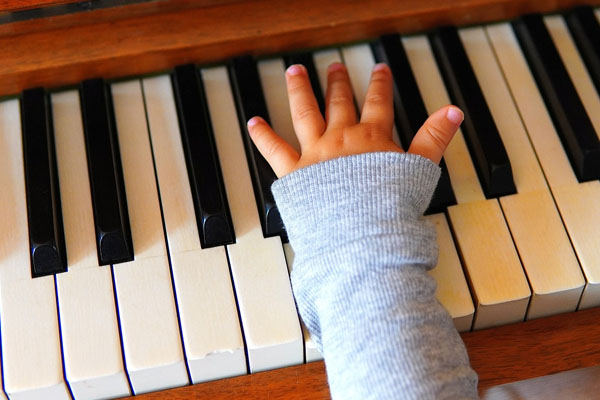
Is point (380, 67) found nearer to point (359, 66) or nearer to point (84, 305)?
point (359, 66)

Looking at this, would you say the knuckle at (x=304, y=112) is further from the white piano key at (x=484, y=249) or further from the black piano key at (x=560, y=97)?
the black piano key at (x=560, y=97)

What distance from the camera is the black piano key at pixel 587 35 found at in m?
1.17

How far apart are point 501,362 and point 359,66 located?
1.69 feet

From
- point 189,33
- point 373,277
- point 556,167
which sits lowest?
point 373,277

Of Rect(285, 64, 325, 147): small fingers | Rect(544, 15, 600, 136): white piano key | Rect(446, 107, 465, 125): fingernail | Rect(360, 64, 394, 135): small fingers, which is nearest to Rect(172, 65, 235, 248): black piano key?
Rect(285, 64, 325, 147): small fingers

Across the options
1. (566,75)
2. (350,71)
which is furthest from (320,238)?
(566,75)

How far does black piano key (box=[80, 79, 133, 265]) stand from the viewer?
0.99 m

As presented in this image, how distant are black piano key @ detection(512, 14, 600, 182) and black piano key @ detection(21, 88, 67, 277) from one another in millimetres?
758

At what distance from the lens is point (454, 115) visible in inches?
40.3

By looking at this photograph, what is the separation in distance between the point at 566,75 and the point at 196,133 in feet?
1.93

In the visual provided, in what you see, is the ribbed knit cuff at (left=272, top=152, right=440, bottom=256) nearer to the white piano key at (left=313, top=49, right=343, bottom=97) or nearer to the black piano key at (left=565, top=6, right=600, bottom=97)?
the white piano key at (left=313, top=49, right=343, bottom=97)

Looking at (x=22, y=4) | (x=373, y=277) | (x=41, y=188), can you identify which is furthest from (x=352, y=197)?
(x=22, y=4)

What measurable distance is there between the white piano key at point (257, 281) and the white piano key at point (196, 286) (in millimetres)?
17

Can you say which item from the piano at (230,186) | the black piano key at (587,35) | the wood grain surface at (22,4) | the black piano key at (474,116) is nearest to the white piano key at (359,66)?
the piano at (230,186)
